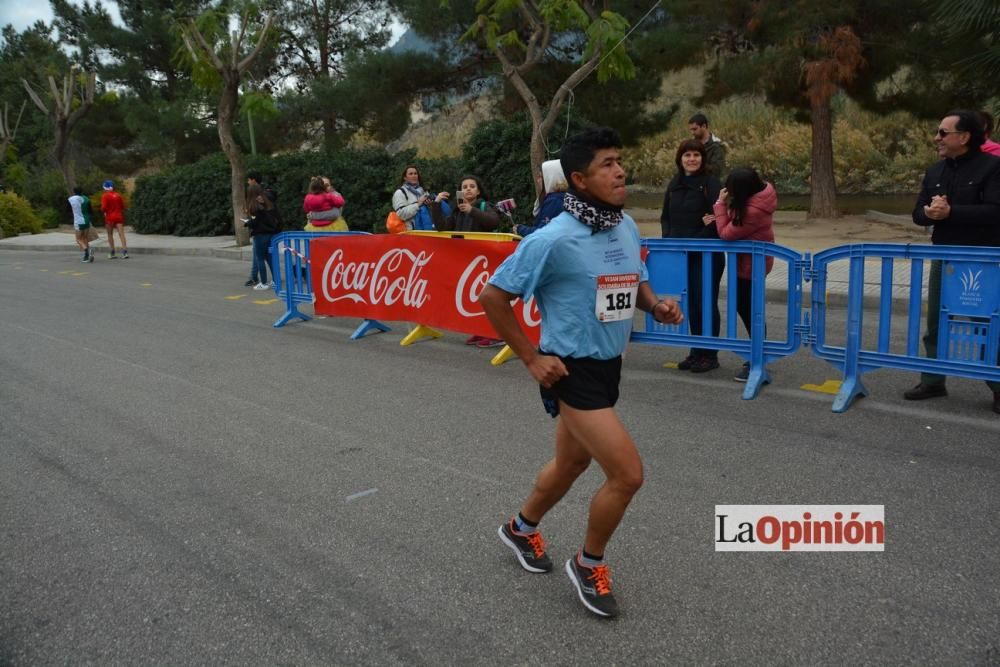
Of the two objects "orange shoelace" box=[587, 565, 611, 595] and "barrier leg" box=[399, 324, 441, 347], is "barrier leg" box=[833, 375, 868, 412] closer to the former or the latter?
"orange shoelace" box=[587, 565, 611, 595]

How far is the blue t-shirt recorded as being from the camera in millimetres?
3090

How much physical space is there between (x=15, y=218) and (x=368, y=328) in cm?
2639

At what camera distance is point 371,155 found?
1933 centimetres

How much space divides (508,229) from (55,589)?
13087 mm

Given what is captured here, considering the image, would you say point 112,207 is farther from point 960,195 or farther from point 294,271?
point 960,195

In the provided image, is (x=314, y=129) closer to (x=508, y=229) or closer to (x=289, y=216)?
(x=289, y=216)

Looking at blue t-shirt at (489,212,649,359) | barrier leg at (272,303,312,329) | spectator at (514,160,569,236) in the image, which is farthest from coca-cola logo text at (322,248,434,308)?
blue t-shirt at (489,212,649,359)

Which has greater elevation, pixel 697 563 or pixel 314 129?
pixel 314 129

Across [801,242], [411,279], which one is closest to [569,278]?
[411,279]

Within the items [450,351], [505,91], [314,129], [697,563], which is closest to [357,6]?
[314,129]

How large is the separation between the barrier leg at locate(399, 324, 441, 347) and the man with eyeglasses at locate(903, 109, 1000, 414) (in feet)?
15.4

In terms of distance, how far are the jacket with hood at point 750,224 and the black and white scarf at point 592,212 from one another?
11.5 feet

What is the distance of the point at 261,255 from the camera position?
42.7ft

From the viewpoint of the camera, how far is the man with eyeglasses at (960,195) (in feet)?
17.5
